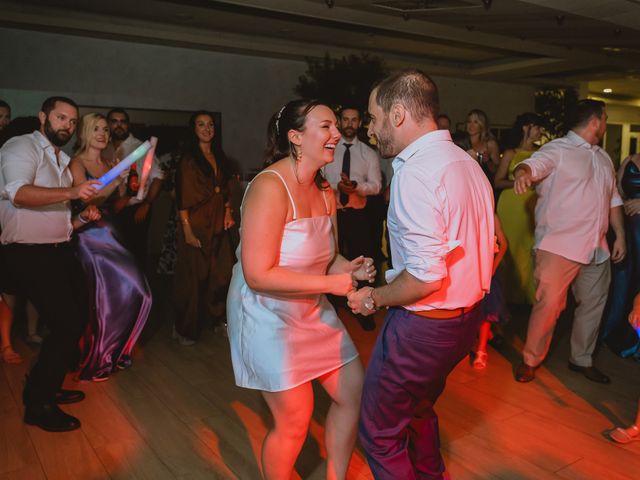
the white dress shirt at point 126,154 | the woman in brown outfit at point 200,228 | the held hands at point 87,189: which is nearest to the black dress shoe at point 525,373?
the woman in brown outfit at point 200,228

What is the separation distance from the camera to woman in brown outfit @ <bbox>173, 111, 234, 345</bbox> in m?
3.94

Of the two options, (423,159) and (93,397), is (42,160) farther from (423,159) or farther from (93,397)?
(423,159)

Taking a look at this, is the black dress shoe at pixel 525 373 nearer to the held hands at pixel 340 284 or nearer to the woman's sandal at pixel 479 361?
the woman's sandal at pixel 479 361

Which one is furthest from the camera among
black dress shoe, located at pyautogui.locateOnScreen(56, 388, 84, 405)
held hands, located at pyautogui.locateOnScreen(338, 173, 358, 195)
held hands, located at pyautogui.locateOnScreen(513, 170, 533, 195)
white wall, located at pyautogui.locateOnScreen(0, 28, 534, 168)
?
white wall, located at pyautogui.locateOnScreen(0, 28, 534, 168)

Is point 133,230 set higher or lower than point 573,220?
lower

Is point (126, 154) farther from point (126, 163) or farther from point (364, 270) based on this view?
point (364, 270)

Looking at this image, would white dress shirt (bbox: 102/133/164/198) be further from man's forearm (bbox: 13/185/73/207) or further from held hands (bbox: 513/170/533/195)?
held hands (bbox: 513/170/533/195)

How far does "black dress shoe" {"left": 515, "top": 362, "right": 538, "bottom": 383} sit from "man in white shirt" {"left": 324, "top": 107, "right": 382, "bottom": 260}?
1483mm

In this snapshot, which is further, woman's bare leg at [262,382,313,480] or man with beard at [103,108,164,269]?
man with beard at [103,108,164,269]

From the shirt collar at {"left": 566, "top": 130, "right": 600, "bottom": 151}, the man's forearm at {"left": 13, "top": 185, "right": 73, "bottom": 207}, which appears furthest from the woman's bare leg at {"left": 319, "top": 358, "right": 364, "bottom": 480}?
the shirt collar at {"left": 566, "top": 130, "right": 600, "bottom": 151}

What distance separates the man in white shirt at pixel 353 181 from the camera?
168 inches

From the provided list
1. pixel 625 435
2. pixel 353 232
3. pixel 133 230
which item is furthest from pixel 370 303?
pixel 133 230

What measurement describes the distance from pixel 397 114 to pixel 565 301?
2.23 m

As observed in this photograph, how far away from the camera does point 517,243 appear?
452 centimetres
